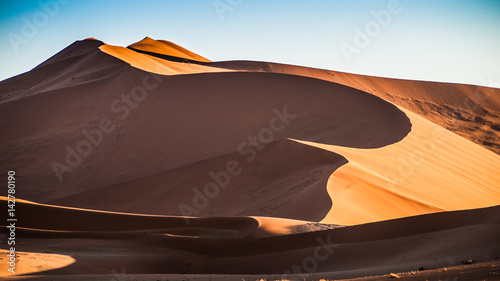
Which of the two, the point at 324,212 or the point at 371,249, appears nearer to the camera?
the point at 371,249

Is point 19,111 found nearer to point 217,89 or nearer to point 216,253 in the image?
point 217,89

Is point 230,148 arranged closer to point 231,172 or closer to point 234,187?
point 231,172

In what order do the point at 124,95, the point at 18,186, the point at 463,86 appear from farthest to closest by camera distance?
the point at 463,86
the point at 124,95
the point at 18,186

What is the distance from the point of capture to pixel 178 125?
3077cm

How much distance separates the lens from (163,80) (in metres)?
34.9

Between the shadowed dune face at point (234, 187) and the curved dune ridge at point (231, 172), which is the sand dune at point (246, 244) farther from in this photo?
the shadowed dune face at point (234, 187)

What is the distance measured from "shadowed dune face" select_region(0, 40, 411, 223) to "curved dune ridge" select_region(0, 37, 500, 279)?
11 cm

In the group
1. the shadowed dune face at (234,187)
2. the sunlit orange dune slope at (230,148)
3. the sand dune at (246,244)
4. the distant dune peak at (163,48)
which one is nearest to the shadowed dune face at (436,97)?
the sunlit orange dune slope at (230,148)

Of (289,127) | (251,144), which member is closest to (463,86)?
(289,127)

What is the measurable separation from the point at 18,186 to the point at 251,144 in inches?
459

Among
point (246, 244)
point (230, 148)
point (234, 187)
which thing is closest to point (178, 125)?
point (230, 148)

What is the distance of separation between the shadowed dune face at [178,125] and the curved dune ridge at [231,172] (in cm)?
11

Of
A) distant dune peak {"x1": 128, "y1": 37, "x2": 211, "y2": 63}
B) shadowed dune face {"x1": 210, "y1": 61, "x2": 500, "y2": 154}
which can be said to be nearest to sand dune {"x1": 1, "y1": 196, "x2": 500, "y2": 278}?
shadowed dune face {"x1": 210, "y1": 61, "x2": 500, "y2": 154}

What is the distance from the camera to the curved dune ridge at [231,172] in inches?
517
